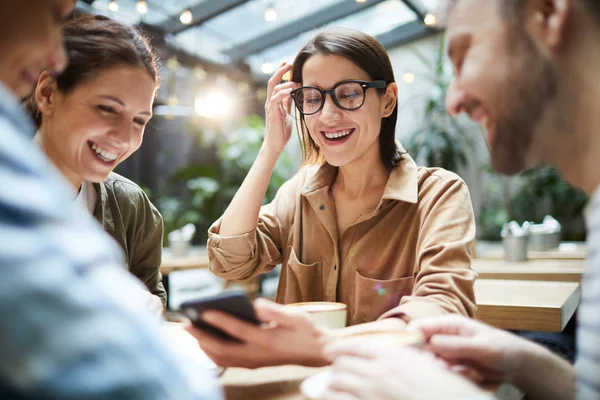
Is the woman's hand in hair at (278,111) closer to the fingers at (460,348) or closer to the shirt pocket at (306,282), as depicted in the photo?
the shirt pocket at (306,282)

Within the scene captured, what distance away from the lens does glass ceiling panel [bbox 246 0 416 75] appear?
6.57 m

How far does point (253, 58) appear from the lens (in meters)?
7.76

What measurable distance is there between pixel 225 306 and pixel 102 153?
0.83 meters

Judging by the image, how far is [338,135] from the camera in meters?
1.71

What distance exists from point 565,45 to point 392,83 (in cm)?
96

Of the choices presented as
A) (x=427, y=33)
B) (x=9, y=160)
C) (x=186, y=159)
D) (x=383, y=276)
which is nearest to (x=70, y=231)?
(x=9, y=160)

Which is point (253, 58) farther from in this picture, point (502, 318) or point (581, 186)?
point (581, 186)

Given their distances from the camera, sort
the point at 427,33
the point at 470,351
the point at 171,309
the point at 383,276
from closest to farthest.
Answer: the point at 470,351
the point at 383,276
the point at 171,309
the point at 427,33

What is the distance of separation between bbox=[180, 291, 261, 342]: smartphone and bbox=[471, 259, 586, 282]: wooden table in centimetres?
241

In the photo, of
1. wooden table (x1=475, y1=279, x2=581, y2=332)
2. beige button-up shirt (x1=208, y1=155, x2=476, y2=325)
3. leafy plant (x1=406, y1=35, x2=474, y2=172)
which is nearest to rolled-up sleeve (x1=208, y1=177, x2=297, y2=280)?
beige button-up shirt (x1=208, y1=155, x2=476, y2=325)

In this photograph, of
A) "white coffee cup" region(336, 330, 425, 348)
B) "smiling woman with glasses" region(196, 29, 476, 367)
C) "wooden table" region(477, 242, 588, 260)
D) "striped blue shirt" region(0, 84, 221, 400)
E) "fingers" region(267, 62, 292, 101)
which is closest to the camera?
"striped blue shirt" region(0, 84, 221, 400)

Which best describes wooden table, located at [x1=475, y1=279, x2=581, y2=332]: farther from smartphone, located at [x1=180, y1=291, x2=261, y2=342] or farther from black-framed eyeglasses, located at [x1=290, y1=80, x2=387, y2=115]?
smartphone, located at [x1=180, y1=291, x2=261, y2=342]

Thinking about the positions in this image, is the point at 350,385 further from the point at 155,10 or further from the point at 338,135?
the point at 155,10

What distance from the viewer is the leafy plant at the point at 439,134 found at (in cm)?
653
